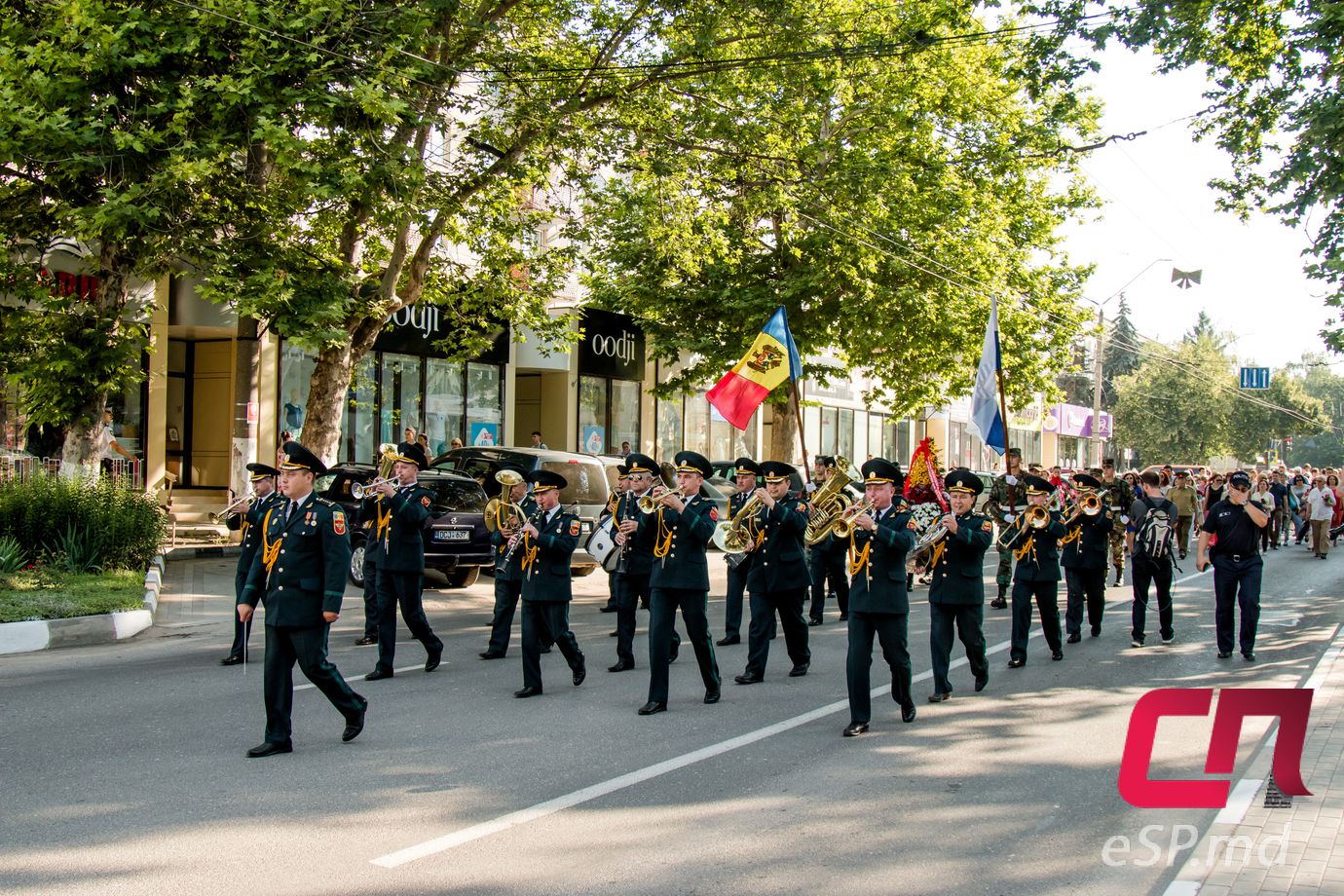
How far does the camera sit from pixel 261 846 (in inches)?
214

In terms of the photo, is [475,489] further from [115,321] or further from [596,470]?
[115,321]

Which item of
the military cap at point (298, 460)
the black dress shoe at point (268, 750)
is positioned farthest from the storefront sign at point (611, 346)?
the black dress shoe at point (268, 750)

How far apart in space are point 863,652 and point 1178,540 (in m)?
17.7

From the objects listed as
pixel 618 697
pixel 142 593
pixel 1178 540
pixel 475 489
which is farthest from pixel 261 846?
pixel 1178 540

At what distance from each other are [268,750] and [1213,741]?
5.88 m

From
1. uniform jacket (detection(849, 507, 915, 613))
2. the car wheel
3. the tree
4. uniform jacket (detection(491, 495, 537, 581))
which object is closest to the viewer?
uniform jacket (detection(849, 507, 915, 613))

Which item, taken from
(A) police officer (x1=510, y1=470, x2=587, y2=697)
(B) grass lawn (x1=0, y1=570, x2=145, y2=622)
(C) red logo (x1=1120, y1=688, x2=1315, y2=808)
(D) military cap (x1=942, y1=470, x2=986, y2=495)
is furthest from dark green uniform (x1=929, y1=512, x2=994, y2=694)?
(B) grass lawn (x1=0, y1=570, x2=145, y2=622)

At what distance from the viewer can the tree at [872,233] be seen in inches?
954

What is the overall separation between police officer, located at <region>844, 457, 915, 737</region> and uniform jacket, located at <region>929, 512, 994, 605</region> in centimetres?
112

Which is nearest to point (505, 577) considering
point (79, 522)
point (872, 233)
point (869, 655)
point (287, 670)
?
point (287, 670)

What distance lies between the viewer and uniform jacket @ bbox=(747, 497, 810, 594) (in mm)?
9938

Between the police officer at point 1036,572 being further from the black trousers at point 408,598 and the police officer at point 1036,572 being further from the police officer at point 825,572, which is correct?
the black trousers at point 408,598

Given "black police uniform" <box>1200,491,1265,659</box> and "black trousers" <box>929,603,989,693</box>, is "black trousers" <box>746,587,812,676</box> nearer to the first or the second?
"black trousers" <box>929,603,989,693</box>

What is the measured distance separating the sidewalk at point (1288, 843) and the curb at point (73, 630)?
9.97m
